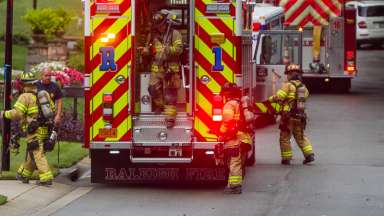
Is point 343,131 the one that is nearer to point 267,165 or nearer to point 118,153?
point 267,165

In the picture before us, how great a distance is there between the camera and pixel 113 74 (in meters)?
15.2

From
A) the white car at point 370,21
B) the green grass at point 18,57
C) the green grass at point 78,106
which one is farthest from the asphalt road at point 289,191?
the white car at point 370,21

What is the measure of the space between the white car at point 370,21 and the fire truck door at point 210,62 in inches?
1336

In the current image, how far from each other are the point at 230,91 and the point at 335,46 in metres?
16.2

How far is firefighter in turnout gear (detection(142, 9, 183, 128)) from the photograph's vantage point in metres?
15.3

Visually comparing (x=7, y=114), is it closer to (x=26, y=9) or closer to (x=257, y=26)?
(x=257, y=26)

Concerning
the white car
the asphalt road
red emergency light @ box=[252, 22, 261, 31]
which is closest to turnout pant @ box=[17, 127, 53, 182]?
the asphalt road

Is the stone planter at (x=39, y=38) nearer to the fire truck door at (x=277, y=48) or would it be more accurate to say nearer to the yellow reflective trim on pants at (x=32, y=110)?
the fire truck door at (x=277, y=48)

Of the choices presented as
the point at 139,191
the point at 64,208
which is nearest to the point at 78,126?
the point at 139,191

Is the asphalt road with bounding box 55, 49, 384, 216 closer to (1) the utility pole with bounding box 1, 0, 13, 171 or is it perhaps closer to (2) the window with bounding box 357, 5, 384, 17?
(1) the utility pole with bounding box 1, 0, 13, 171

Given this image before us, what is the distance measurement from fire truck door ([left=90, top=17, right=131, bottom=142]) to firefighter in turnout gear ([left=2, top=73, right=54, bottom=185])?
2.44ft

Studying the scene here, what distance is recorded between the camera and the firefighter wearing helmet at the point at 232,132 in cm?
1488

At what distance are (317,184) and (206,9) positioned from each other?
302 centimetres

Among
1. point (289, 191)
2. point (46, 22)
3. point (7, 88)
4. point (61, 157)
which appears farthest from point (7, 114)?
point (46, 22)
